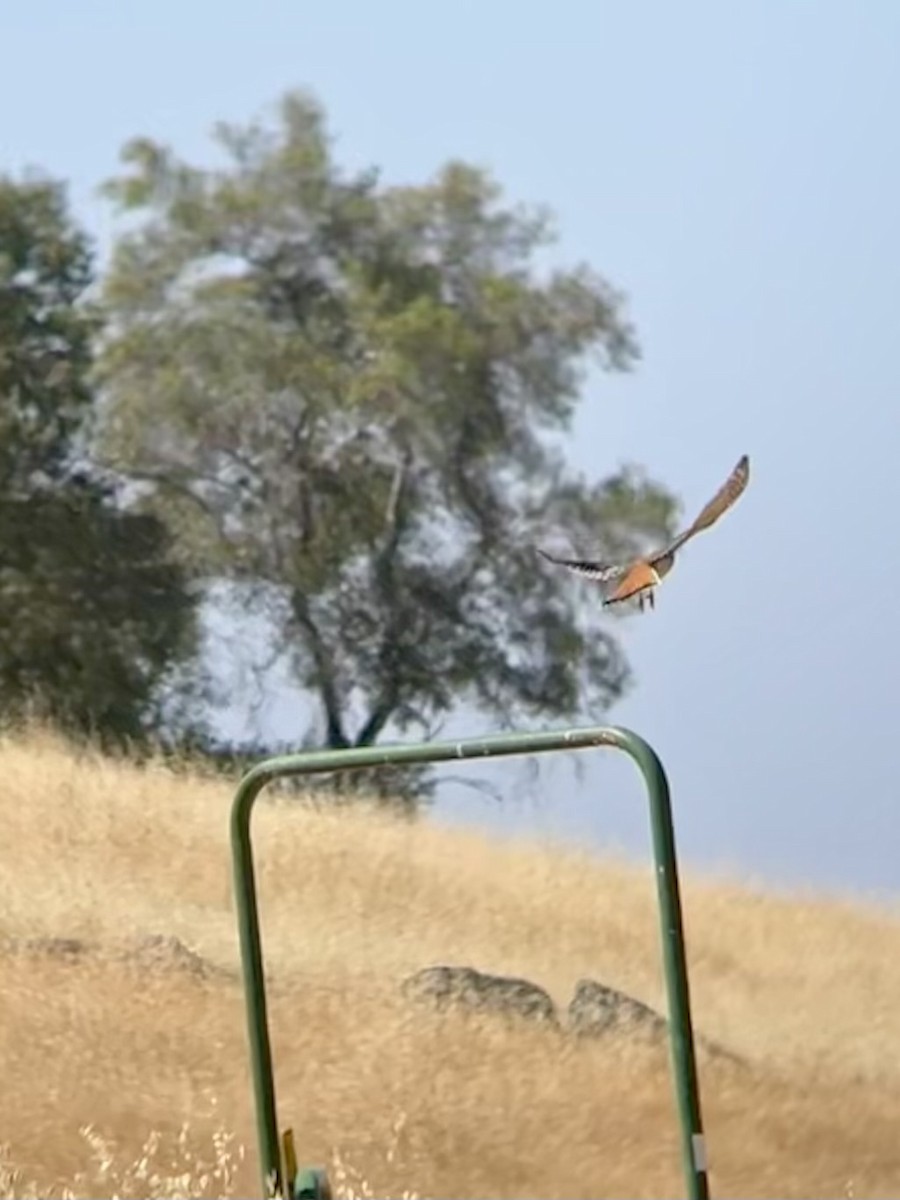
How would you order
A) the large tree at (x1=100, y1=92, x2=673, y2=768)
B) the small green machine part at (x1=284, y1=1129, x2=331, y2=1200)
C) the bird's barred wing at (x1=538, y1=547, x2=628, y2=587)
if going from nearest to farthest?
the small green machine part at (x1=284, y1=1129, x2=331, y2=1200)
the bird's barred wing at (x1=538, y1=547, x2=628, y2=587)
the large tree at (x1=100, y1=92, x2=673, y2=768)

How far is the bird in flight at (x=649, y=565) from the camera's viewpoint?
319 centimetres

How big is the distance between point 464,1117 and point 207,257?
1399 millimetres

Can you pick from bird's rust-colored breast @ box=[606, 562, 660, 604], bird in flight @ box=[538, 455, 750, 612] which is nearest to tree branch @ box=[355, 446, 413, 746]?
bird in flight @ box=[538, 455, 750, 612]

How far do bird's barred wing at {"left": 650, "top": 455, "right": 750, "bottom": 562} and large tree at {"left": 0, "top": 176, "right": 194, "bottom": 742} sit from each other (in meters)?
1.24

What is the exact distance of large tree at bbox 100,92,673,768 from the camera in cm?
401

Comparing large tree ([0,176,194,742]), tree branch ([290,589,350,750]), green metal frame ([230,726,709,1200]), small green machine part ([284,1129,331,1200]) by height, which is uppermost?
large tree ([0,176,194,742])

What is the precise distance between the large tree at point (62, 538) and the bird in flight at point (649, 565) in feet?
2.85

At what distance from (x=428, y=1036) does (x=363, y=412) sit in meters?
0.95

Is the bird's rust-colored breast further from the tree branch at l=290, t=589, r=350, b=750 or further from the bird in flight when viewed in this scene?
the tree branch at l=290, t=589, r=350, b=750

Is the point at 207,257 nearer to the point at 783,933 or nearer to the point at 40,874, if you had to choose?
the point at 40,874

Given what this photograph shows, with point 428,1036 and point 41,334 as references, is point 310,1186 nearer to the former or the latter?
point 428,1036

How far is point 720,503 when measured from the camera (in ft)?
10.5

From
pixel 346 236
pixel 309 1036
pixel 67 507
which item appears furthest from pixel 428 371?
pixel 309 1036

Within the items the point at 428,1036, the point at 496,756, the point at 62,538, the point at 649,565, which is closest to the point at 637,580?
the point at 649,565
